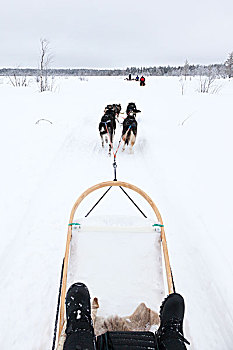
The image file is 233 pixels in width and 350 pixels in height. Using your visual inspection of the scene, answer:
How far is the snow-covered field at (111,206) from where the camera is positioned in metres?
1.84

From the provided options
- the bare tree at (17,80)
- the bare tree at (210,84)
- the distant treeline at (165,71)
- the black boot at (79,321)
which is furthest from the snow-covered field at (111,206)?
the distant treeline at (165,71)

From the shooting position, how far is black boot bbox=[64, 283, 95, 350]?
1.15 metres

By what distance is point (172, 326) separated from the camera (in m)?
1.25

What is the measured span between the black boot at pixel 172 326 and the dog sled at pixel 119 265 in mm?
216

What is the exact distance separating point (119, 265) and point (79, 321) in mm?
635

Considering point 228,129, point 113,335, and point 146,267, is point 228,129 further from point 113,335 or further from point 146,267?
point 113,335

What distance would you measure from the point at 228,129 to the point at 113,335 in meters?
5.00

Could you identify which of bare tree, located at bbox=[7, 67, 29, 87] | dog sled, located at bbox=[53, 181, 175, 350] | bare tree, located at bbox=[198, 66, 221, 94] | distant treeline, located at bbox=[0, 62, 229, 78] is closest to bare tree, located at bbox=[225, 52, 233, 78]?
distant treeline, located at bbox=[0, 62, 229, 78]

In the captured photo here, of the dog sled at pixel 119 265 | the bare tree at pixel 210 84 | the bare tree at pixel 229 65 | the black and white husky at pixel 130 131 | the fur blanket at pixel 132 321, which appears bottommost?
the fur blanket at pixel 132 321

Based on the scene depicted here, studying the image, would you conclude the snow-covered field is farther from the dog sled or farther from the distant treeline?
the distant treeline

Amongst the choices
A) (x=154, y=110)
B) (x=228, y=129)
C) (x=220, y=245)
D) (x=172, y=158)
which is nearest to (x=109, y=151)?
(x=172, y=158)

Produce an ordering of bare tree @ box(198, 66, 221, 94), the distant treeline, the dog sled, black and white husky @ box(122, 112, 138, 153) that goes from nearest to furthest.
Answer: the dog sled
black and white husky @ box(122, 112, 138, 153)
bare tree @ box(198, 66, 221, 94)
the distant treeline

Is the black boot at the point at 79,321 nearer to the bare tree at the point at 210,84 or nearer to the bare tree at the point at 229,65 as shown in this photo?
the bare tree at the point at 210,84

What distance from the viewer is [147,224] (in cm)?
202
